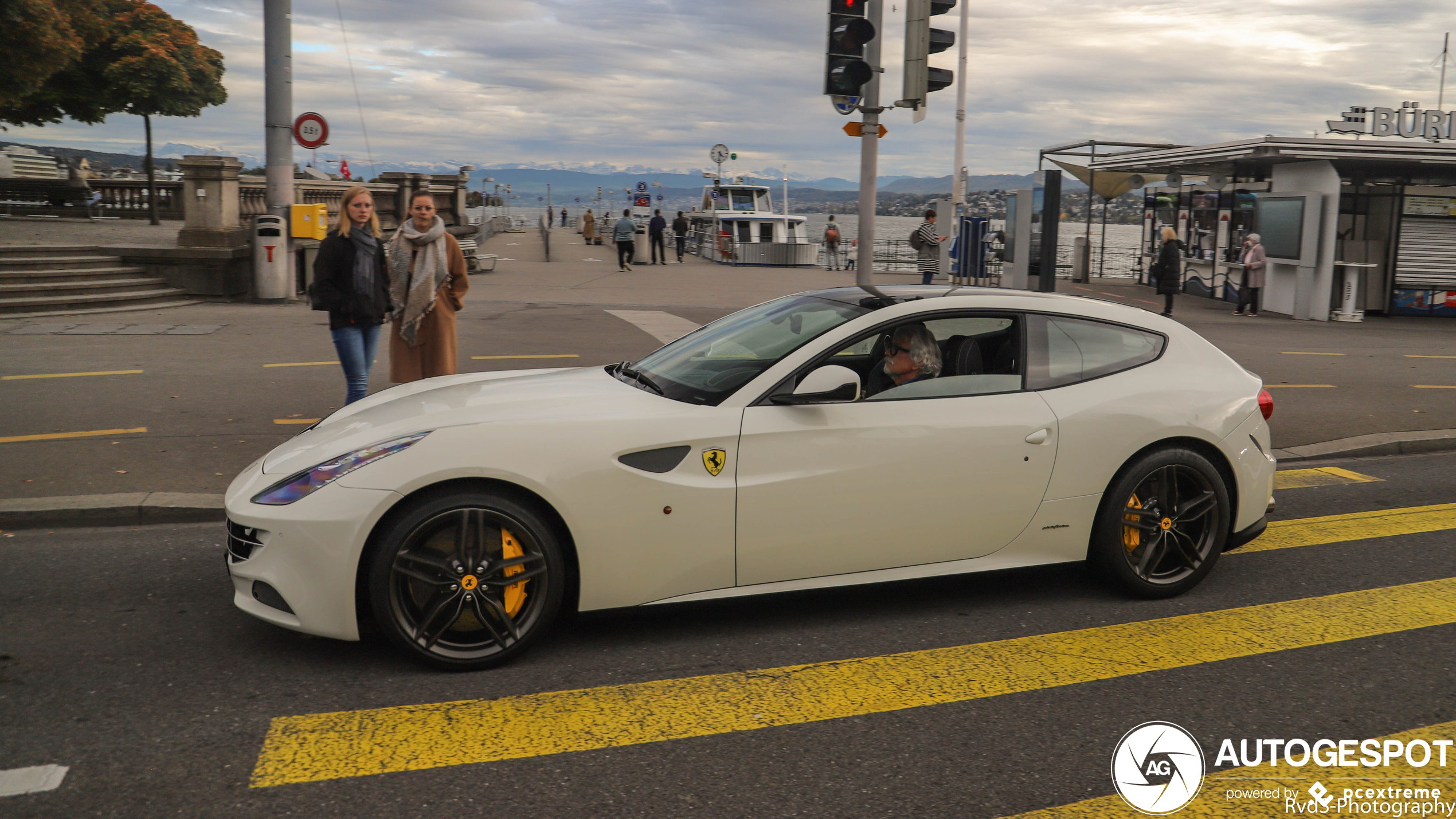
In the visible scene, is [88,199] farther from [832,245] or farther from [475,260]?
[832,245]

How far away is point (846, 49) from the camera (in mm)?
9219

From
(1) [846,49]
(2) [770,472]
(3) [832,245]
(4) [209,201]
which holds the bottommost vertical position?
(2) [770,472]

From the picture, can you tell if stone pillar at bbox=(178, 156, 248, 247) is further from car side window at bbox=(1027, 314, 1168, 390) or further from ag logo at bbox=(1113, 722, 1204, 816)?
ag logo at bbox=(1113, 722, 1204, 816)

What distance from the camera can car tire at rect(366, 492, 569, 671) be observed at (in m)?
3.82

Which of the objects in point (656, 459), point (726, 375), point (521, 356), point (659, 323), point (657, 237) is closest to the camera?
point (656, 459)

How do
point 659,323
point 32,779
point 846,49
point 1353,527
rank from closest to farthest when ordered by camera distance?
point 32,779
point 1353,527
point 846,49
point 659,323

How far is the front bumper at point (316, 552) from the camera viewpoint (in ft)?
12.4

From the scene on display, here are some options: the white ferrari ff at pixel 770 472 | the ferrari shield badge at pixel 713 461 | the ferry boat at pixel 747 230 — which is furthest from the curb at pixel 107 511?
the ferry boat at pixel 747 230

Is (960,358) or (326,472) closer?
(326,472)

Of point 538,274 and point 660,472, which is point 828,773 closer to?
point 660,472

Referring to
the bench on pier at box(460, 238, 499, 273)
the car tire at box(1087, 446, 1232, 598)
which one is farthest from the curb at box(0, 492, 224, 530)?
the bench on pier at box(460, 238, 499, 273)

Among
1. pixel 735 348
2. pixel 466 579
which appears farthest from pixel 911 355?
pixel 466 579

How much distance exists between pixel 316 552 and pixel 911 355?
2.55 meters

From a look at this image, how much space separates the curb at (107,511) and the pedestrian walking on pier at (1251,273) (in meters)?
21.3
